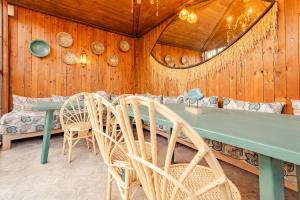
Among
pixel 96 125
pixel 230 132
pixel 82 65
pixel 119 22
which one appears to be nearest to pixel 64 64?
pixel 82 65

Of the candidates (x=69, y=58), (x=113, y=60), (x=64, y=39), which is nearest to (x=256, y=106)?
(x=113, y=60)

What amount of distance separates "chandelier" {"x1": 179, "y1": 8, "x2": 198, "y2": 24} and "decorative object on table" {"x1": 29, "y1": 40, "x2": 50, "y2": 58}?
2710mm

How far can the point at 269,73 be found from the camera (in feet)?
6.21

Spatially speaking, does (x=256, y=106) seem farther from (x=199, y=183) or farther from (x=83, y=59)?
(x=83, y=59)

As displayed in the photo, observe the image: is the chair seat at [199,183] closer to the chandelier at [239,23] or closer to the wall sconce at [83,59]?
the chandelier at [239,23]

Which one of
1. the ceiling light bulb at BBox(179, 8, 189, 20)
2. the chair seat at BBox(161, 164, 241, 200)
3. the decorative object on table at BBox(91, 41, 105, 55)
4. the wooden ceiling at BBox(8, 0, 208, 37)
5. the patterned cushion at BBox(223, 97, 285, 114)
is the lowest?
the chair seat at BBox(161, 164, 241, 200)

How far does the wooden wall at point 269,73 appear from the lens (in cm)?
169

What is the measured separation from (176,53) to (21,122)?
9.14 feet

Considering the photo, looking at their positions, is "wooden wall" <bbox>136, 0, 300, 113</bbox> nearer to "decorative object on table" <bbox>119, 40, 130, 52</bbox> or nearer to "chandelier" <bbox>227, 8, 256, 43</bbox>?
"chandelier" <bbox>227, 8, 256, 43</bbox>

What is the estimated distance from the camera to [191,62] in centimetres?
280

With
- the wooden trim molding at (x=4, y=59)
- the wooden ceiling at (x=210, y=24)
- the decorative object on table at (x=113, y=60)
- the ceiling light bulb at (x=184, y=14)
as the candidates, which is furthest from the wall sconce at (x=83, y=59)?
the ceiling light bulb at (x=184, y=14)

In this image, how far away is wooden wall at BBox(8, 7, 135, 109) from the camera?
3033 mm

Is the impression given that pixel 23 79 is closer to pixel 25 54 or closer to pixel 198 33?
pixel 25 54

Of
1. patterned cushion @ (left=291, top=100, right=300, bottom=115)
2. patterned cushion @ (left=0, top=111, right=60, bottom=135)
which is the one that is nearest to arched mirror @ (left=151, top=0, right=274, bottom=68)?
patterned cushion @ (left=291, top=100, right=300, bottom=115)
